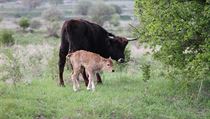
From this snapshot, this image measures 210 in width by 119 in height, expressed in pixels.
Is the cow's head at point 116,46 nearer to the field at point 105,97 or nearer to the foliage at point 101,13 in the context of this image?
the field at point 105,97

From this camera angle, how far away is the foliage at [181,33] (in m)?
11.4

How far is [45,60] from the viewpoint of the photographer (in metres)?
19.9

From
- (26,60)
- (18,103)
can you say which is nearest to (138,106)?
(18,103)

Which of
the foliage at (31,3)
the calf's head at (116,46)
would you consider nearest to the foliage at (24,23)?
the foliage at (31,3)

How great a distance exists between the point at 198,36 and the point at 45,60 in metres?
9.07

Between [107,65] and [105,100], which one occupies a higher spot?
[107,65]

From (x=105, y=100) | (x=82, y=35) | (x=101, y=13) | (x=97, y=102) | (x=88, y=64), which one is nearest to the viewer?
(x=97, y=102)

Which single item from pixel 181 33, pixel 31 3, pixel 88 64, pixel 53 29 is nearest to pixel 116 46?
pixel 88 64

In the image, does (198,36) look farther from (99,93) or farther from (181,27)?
(99,93)

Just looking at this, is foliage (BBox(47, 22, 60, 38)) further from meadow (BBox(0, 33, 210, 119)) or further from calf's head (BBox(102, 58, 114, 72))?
calf's head (BBox(102, 58, 114, 72))

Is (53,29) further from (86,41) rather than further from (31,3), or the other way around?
(86,41)

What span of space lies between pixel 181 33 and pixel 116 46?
3.43m

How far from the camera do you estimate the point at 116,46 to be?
49.2ft

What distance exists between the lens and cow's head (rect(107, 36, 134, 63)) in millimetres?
14930
